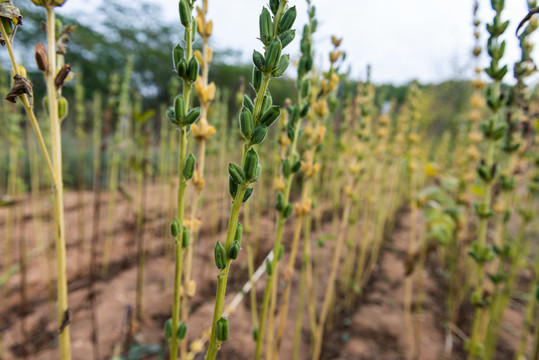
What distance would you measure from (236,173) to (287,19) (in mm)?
178

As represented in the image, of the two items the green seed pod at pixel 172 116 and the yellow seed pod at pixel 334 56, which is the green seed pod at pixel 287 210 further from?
the yellow seed pod at pixel 334 56

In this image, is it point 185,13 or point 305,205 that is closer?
point 185,13

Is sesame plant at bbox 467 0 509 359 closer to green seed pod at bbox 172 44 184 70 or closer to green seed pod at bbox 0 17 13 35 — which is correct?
green seed pod at bbox 172 44 184 70

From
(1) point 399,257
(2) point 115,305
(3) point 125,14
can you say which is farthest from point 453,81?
(2) point 115,305

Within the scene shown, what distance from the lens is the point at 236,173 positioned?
0.30 meters

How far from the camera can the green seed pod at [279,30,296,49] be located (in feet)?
1.08

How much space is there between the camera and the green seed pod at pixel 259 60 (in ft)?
0.99

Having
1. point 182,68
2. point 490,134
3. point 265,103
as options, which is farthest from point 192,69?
point 490,134

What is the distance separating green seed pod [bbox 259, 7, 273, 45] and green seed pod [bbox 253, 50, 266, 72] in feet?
0.09

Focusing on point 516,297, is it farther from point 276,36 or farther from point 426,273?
point 276,36

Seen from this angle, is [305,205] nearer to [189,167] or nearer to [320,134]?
[320,134]

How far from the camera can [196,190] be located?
0.50m

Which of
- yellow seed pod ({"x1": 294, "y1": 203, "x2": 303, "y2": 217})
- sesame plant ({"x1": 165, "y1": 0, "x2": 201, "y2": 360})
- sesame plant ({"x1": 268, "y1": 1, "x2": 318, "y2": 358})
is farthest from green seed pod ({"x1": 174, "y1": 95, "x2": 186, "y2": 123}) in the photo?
yellow seed pod ({"x1": 294, "y1": 203, "x2": 303, "y2": 217})

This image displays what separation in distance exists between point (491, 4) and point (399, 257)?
5.81 feet
